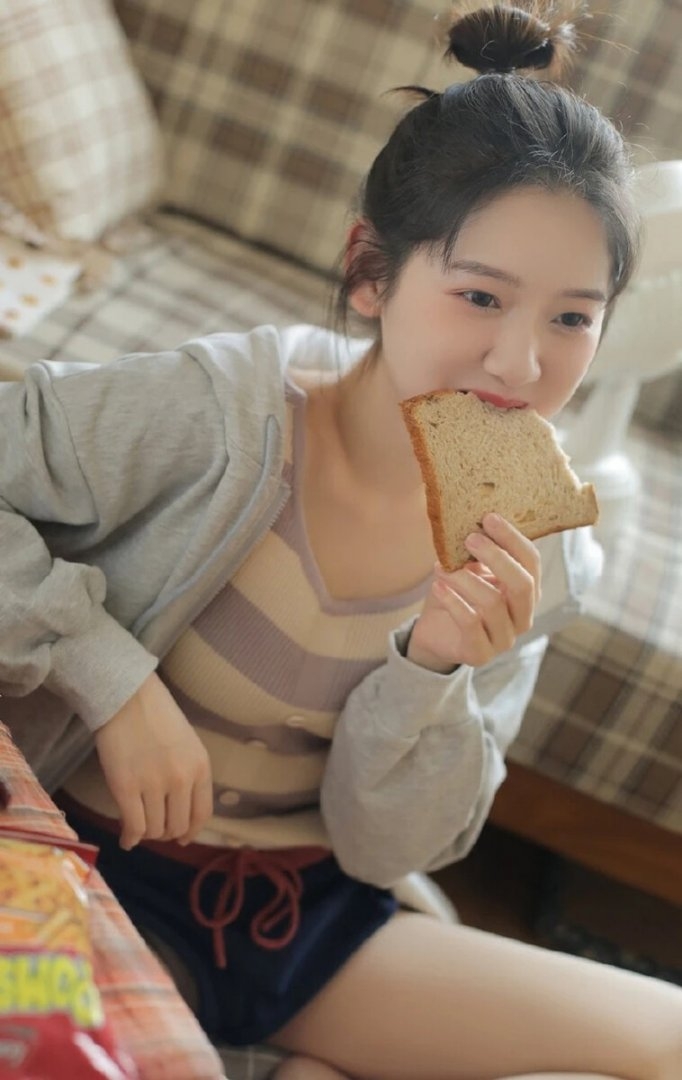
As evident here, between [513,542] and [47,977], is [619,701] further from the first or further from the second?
[47,977]

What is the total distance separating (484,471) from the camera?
39.1 inches

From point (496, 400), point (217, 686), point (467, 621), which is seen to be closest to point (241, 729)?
point (217, 686)

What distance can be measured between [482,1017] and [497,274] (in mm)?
680

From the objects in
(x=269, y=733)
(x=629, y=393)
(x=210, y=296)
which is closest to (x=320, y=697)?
(x=269, y=733)

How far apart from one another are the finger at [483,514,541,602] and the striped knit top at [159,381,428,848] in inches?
7.8

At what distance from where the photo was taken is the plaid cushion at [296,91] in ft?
6.06

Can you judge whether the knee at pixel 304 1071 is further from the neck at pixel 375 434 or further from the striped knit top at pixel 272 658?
the neck at pixel 375 434

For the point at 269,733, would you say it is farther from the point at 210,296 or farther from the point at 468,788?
the point at 210,296

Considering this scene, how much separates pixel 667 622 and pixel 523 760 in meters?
0.27

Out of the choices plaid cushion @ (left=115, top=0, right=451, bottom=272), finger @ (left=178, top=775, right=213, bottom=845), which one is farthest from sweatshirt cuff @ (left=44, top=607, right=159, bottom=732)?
plaid cushion @ (left=115, top=0, right=451, bottom=272)

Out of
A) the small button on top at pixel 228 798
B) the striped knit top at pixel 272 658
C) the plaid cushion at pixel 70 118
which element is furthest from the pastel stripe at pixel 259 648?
the plaid cushion at pixel 70 118

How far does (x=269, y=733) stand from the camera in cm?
115

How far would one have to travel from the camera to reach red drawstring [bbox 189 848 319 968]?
113 centimetres

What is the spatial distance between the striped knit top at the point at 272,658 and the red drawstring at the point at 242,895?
2 cm
